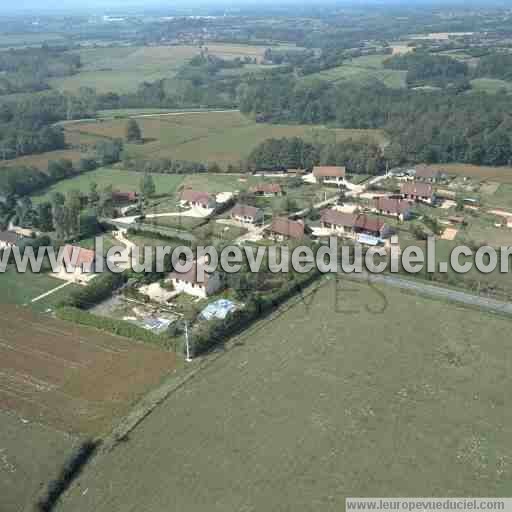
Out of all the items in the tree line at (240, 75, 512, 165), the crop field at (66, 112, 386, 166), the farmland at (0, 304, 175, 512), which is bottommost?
the farmland at (0, 304, 175, 512)

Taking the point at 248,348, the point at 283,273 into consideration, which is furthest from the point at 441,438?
the point at 283,273

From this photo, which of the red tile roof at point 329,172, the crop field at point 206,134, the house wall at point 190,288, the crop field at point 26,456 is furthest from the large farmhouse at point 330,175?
the crop field at point 26,456

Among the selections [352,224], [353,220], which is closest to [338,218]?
[353,220]

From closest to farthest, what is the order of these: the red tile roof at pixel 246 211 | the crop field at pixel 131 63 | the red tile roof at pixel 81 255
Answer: the red tile roof at pixel 81 255, the red tile roof at pixel 246 211, the crop field at pixel 131 63

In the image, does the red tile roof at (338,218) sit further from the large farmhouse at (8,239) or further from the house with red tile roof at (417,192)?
the large farmhouse at (8,239)

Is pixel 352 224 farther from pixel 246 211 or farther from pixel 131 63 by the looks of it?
pixel 131 63

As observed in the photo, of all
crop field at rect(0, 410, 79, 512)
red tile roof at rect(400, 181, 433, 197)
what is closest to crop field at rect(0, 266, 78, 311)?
crop field at rect(0, 410, 79, 512)

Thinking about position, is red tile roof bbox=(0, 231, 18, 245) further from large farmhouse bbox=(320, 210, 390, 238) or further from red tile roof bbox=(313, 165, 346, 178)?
red tile roof bbox=(313, 165, 346, 178)
